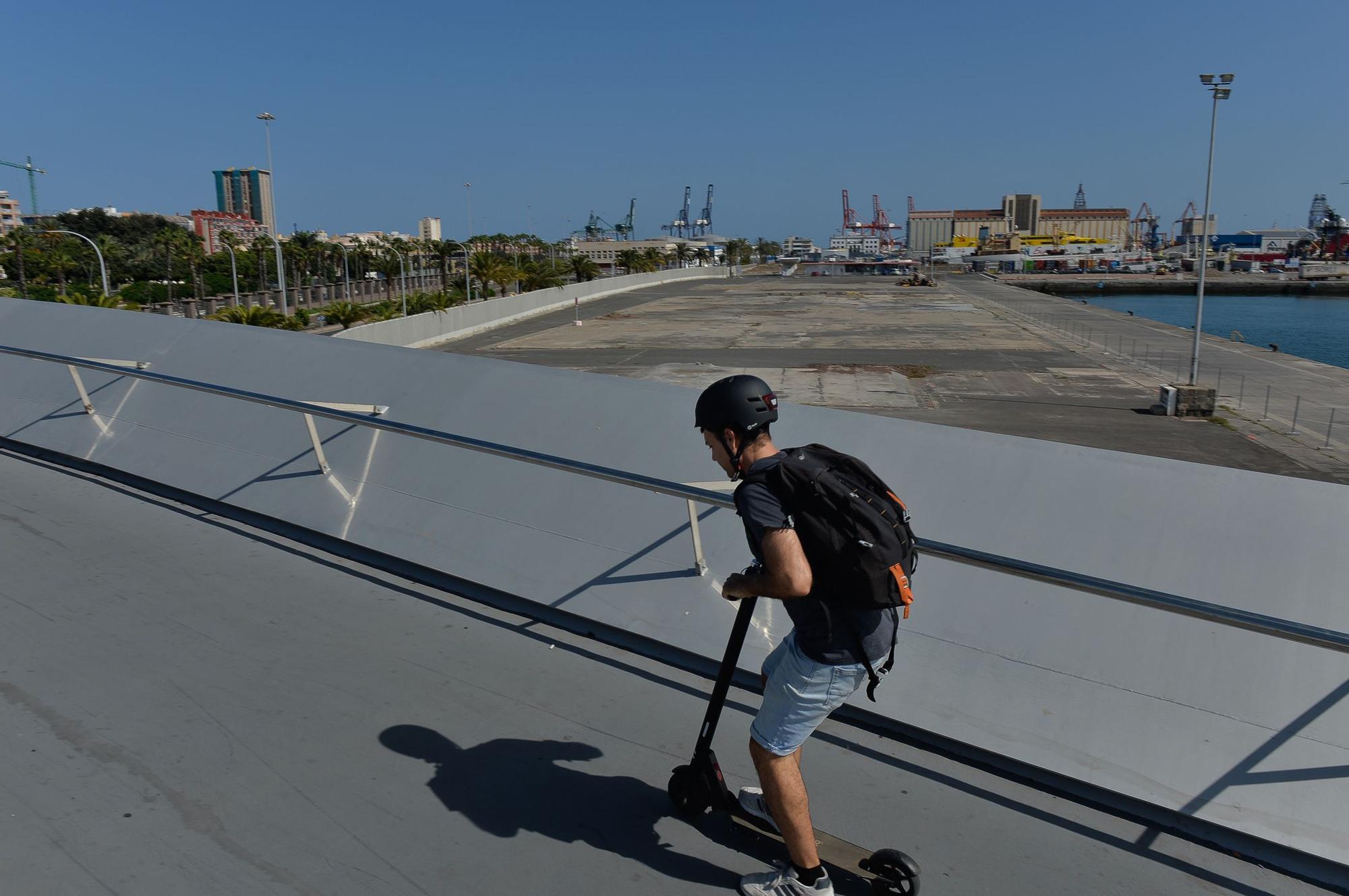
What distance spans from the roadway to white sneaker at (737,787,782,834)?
121 mm

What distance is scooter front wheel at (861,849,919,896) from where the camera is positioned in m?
2.55

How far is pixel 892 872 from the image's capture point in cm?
259

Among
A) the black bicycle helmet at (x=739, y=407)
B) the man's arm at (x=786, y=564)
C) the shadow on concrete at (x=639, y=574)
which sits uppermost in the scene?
the black bicycle helmet at (x=739, y=407)

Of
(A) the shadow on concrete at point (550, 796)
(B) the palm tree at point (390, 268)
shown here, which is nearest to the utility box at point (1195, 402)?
(A) the shadow on concrete at point (550, 796)

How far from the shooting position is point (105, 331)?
8211 mm

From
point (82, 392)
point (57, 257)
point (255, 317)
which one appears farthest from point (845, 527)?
point (57, 257)

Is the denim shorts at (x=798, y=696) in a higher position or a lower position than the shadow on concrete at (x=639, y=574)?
higher

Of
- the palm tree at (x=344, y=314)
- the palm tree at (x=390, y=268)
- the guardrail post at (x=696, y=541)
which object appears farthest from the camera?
the palm tree at (x=390, y=268)

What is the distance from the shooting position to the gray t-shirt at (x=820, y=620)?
2361mm

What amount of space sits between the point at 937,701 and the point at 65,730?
10.0 feet

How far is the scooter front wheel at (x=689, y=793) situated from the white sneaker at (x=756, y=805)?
0.34ft

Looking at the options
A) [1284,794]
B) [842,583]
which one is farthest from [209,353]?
[1284,794]

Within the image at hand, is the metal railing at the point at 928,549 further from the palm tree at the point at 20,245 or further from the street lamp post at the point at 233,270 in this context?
the palm tree at the point at 20,245

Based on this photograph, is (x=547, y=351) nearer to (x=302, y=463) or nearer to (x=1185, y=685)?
(x=302, y=463)
